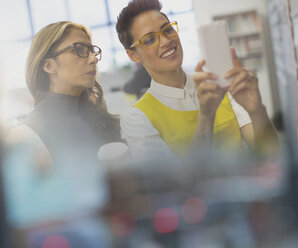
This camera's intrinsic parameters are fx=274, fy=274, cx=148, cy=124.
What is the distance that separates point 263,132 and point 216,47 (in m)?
0.27

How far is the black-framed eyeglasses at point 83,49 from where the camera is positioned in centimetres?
71

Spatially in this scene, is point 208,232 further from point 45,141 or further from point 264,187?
point 45,141

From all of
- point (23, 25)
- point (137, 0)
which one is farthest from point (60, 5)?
point (137, 0)

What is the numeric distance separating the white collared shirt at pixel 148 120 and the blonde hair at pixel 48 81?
0.11ft

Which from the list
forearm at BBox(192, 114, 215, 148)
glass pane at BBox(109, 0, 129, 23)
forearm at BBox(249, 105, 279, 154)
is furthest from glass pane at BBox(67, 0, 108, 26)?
forearm at BBox(249, 105, 279, 154)

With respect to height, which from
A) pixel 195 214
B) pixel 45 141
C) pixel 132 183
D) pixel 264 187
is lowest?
pixel 195 214

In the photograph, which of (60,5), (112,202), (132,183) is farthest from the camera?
(112,202)

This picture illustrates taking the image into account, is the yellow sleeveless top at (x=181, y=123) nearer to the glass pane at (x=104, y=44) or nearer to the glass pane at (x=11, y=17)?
the glass pane at (x=104, y=44)

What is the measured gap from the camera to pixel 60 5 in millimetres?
805

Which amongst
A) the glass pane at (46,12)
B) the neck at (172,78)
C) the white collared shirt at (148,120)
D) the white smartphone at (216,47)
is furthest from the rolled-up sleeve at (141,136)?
the glass pane at (46,12)

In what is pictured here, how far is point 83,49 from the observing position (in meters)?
0.72

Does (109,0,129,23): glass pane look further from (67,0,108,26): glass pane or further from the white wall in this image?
the white wall

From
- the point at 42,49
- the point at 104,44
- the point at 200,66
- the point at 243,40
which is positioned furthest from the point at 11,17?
the point at 243,40

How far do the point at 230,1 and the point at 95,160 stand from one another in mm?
646
